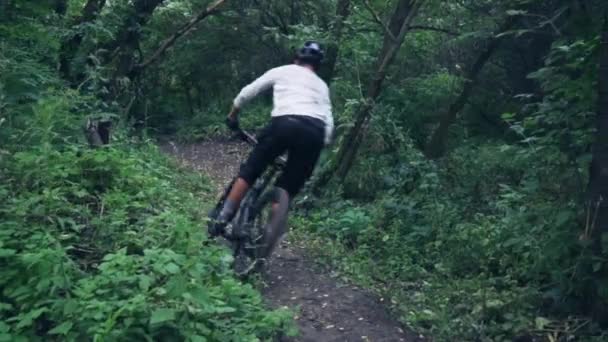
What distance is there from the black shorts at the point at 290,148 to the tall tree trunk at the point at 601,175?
1.91 m

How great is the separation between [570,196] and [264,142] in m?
2.25

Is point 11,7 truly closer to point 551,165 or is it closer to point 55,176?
point 55,176

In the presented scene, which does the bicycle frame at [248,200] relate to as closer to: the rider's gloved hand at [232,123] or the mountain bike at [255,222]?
the mountain bike at [255,222]

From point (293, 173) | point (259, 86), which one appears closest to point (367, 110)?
point (259, 86)

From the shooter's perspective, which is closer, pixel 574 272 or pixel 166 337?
pixel 166 337

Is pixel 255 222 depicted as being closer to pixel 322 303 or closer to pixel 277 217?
pixel 277 217

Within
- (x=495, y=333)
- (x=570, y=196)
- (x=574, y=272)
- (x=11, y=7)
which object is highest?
(x=11, y=7)

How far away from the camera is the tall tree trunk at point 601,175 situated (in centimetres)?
546

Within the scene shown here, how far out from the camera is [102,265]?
442 cm

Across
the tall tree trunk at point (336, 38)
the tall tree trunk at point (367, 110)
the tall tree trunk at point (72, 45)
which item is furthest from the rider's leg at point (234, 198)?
the tall tree trunk at point (336, 38)

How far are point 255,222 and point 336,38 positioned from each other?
5.75 meters

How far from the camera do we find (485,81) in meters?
15.4

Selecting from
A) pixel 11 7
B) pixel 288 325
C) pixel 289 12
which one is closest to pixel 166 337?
pixel 288 325

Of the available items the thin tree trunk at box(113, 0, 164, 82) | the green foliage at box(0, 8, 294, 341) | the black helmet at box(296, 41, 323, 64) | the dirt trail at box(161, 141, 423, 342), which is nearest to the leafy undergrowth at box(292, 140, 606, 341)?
the dirt trail at box(161, 141, 423, 342)
